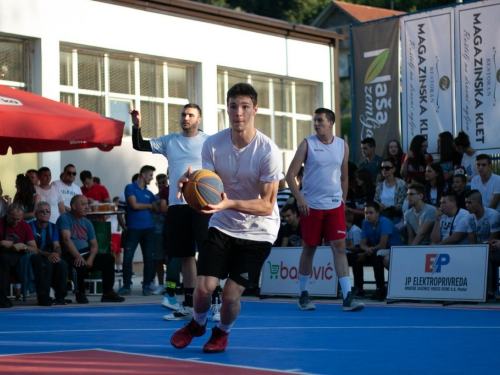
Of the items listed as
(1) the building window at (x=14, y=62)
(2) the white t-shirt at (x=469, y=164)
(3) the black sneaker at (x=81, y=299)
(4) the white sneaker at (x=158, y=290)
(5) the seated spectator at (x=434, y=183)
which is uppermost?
(1) the building window at (x=14, y=62)

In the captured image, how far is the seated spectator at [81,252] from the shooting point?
1352 centimetres

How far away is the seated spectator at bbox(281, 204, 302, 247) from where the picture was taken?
14680 mm

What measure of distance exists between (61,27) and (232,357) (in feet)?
53.3

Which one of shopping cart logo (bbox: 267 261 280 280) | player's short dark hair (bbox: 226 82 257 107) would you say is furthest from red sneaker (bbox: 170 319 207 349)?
shopping cart logo (bbox: 267 261 280 280)

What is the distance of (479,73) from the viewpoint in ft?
51.3

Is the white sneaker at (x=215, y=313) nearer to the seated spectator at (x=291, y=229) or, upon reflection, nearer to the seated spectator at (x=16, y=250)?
the seated spectator at (x=16, y=250)

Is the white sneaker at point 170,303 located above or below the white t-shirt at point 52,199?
below

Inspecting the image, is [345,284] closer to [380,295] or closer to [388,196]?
[380,295]

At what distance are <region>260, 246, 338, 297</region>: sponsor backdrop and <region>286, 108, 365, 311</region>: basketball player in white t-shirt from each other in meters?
2.26

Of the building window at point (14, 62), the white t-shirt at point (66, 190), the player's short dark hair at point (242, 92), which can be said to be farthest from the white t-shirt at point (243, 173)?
the building window at point (14, 62)

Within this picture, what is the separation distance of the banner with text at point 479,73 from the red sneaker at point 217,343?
30.8ft

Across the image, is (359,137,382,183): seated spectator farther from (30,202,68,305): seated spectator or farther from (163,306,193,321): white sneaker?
(163,306,193,321): white sneaker

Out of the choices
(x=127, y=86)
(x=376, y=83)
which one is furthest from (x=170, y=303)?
(x=127, y=86)

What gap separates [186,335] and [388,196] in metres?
7.96
